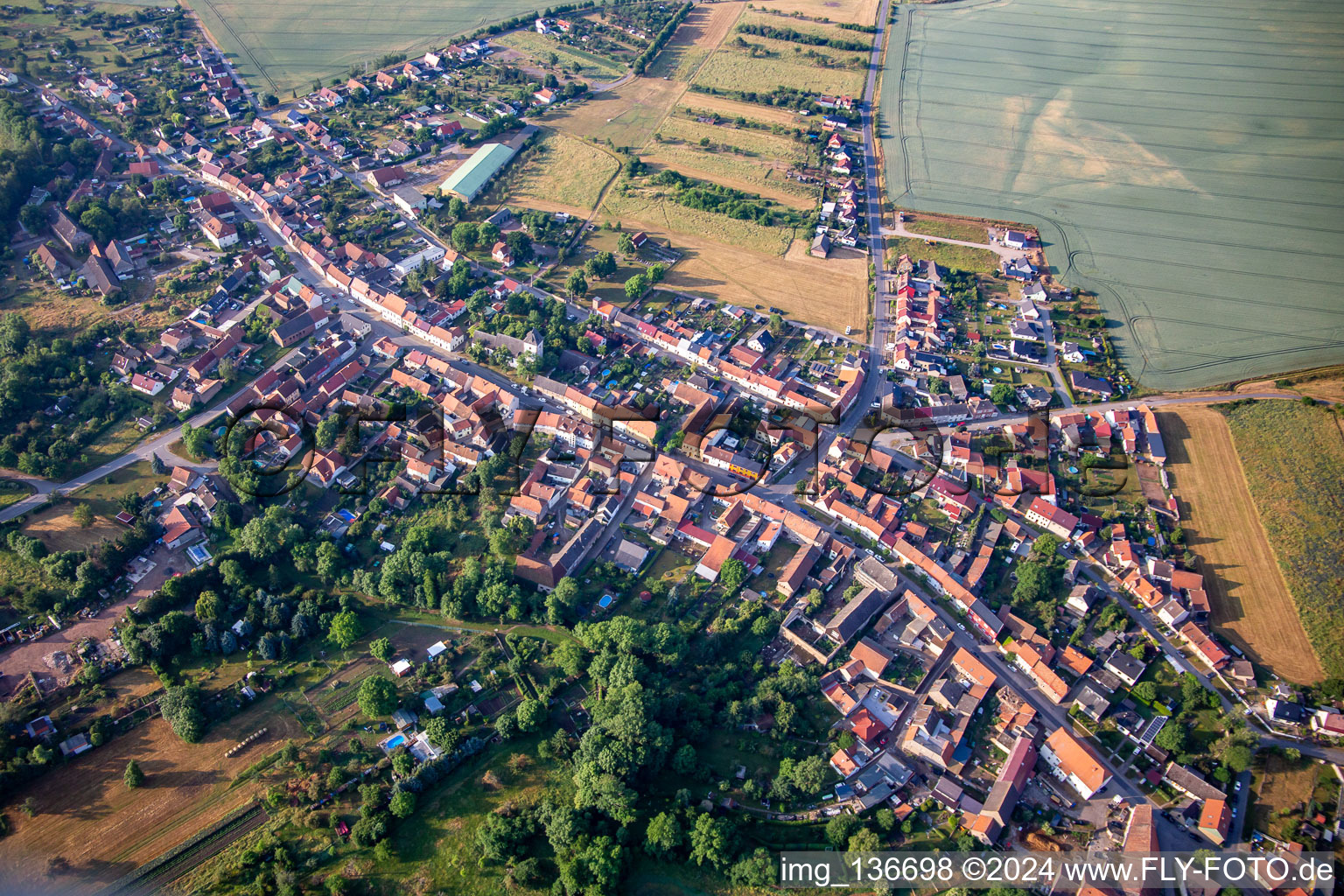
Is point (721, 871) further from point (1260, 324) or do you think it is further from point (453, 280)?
point (1260, 324)

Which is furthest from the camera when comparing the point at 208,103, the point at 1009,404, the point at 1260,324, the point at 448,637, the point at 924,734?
the point at 208,103

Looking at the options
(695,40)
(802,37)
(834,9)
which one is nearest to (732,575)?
(695,40)

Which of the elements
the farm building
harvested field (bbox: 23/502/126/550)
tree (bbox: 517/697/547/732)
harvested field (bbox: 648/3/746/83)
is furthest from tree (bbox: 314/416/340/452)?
harvested field (bbox: 648/3/746/83)

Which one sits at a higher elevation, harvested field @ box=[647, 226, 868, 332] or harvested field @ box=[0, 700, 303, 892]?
harvested field @ box=[647, 226, 868, 332]

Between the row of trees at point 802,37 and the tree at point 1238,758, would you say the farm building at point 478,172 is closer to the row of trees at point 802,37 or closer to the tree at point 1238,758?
the row of trees at point 802,37

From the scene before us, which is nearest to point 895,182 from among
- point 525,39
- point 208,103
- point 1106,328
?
point 1106,328

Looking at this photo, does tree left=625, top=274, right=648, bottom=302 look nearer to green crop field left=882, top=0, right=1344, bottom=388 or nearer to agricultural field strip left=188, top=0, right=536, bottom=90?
green crop field left=882, top=0, right=1344, bottom=388
